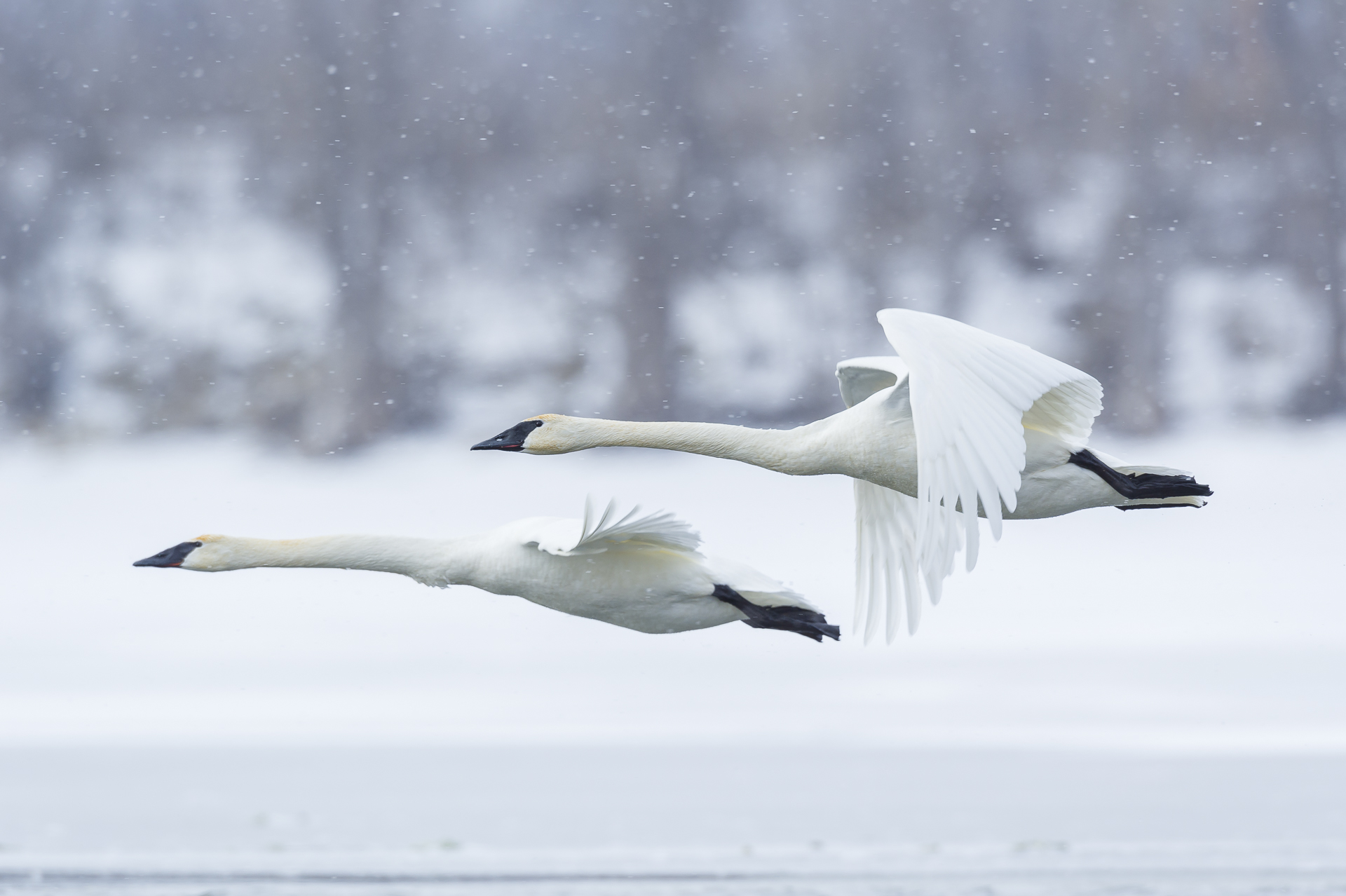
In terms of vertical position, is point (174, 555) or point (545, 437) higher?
point (545, 437)

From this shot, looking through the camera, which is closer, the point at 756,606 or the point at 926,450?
the point at 926,450

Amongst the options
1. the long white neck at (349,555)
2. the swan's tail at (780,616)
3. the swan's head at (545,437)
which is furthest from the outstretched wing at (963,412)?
the long white neck at (349,555)

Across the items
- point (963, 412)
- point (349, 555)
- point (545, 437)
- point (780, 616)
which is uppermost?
point (545, 437)

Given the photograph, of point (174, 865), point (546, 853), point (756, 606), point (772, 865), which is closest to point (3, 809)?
point (174, 865)

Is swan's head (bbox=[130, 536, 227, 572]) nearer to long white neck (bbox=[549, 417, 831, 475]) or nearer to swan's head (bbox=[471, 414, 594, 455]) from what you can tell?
swan's head (bbox=[471, 414, 594, 455])

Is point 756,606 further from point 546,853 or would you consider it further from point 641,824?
point 641,824

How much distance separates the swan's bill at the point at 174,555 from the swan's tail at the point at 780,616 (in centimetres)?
200

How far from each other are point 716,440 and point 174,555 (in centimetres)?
210

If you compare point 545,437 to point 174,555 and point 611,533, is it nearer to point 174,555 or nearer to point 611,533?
point 611,533

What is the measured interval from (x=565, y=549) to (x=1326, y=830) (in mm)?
5298

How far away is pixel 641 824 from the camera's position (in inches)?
401

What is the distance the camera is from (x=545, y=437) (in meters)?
5.96

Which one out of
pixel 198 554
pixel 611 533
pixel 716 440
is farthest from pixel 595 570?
pixel 198 554

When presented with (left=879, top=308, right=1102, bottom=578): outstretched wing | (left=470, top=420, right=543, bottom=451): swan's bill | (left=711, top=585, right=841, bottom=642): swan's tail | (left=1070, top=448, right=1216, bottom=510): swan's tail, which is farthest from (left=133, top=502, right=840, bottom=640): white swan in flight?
(left=1070, top=448, right=1216, bottom=510): swan's tail
